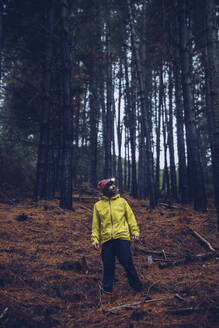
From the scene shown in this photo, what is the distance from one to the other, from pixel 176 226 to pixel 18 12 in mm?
10287

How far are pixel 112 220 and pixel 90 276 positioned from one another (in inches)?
46.9

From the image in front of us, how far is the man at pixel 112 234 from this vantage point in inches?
153

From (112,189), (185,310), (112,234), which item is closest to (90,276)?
(112,234)

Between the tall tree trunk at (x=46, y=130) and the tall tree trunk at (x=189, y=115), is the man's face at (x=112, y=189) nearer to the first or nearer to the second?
the tall tree trunk at (x=46, y=130)

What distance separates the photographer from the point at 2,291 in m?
3.46

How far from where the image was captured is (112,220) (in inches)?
159

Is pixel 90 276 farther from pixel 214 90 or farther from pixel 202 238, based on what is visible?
pixel 214 90

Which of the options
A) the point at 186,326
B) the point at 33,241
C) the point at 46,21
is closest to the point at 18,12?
the point at 46,21

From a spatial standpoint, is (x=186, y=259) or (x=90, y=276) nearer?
(x=90, y=276)

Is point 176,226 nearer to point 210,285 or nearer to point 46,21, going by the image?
point 210,285

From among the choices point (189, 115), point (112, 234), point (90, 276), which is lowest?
point (90, 276)

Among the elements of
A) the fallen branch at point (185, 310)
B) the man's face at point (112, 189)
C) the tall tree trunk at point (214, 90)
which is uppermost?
the tall tree trunk at point (214, 90)

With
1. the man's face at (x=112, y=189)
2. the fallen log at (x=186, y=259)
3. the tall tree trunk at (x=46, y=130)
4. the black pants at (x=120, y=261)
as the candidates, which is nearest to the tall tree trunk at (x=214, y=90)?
the fallen log at (x=186, y=259)

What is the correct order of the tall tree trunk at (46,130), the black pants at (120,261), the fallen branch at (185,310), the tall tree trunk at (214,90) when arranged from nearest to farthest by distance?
the fallen branch at (185,310), the black pants at (120,261), the tall tree trunk at (214,90), the tall tree trunk at (46,130)
